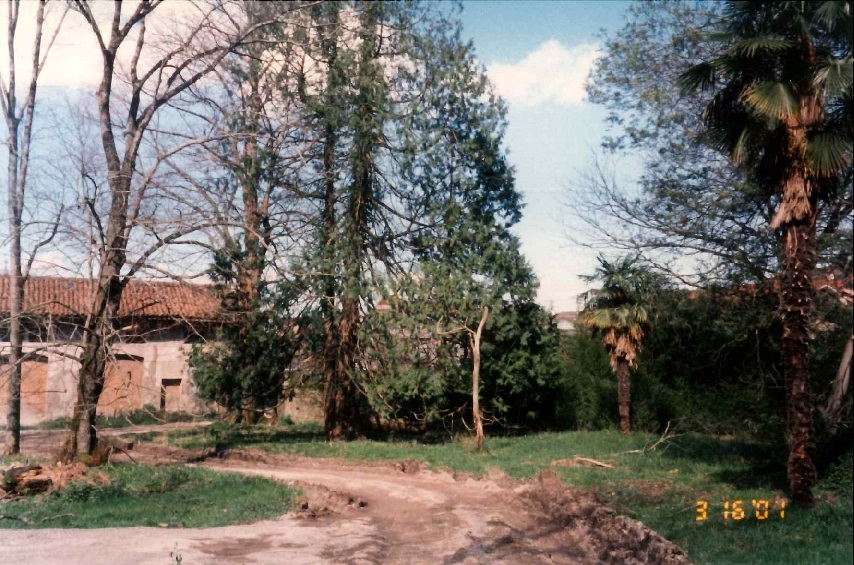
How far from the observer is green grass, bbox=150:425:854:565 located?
30.7 ft

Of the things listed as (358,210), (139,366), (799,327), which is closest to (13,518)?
(799,327)

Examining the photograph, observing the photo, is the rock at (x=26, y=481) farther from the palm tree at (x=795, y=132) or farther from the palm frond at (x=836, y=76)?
the palm frond at (x=836, y=76)

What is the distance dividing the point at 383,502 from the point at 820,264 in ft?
28.8

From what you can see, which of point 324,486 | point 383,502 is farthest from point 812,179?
point 324,486

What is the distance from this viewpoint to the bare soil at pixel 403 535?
9.45 m

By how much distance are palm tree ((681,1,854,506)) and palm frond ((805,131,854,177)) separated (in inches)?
0.5

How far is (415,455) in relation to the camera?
20.9m

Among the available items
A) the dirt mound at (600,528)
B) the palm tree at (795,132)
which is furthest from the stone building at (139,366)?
the palm tree at (795,132)

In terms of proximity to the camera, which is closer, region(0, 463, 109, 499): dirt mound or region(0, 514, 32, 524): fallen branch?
region(0, 514, 32, 524): fallen branch

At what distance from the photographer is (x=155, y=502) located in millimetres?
13312

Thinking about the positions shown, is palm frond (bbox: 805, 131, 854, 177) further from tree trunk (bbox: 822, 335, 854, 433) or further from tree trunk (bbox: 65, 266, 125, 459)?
tree trunk (bbox: 65, 266, 125, 459)
